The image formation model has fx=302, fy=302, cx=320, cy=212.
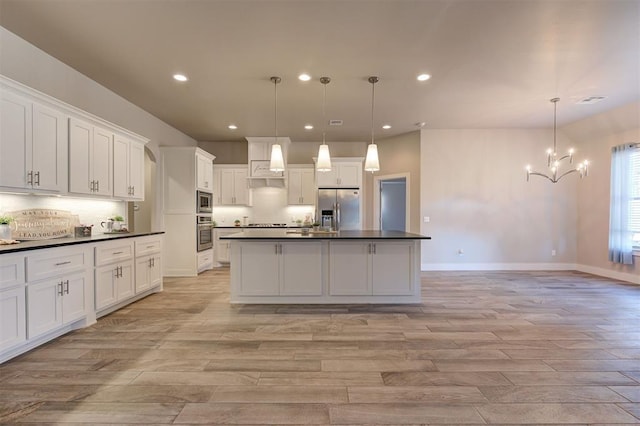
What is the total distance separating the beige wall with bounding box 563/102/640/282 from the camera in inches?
209

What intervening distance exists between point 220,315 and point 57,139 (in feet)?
8.48

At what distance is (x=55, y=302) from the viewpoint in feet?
9.25

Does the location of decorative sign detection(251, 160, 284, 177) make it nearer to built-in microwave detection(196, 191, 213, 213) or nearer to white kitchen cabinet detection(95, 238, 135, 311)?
built-in microwave detection(196, 191, 213, 213)

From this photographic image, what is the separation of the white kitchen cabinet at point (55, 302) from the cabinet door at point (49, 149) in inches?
38.2

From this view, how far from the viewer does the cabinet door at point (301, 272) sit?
4.00m

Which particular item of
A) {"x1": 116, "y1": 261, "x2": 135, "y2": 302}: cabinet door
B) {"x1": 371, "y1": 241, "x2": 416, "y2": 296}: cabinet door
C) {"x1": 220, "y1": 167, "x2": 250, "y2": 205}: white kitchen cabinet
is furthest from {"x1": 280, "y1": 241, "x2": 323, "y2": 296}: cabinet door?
{"x1": 220, "y1": 167, "x2": 250, "y2": 205}: white kitchen cabinet

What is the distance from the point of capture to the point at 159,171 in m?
5.75

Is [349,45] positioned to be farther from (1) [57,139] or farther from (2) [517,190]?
(2) [517,190]

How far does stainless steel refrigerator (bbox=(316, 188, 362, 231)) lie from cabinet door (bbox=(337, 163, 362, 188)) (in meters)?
0.14

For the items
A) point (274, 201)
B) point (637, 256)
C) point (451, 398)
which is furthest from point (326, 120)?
point (637, 256)

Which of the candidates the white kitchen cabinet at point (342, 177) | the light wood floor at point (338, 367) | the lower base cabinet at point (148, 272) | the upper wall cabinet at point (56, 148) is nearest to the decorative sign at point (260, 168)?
the white kitchen cabinet at point (342, 177)

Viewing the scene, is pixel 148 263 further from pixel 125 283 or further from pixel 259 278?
pixel 259 278

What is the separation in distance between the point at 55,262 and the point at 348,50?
140 inches

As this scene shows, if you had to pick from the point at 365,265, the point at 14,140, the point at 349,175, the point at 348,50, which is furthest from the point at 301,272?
the point at 349,175
